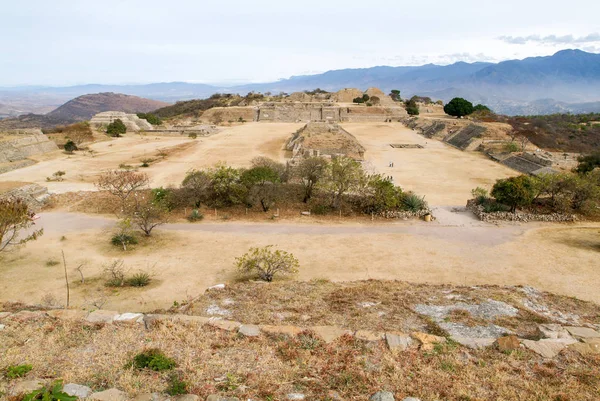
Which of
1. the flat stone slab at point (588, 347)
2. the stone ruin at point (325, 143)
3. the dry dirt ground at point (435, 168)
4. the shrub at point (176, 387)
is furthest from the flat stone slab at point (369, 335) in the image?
the stone ruin at point (325, 143)

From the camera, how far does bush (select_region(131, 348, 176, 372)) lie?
557cm

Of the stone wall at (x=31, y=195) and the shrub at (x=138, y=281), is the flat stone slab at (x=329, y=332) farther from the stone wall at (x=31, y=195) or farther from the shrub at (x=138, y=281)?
the stone wall at (x=31, y=195)

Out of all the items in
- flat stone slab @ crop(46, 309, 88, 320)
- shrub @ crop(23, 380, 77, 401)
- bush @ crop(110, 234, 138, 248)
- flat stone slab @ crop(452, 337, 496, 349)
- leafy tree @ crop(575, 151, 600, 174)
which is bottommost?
bush @ crop(110, 234, 138, 248)

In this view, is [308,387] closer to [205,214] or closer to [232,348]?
[232,348]

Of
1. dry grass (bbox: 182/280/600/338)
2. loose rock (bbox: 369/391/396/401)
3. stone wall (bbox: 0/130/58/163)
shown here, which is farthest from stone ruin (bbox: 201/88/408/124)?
loose rock (bbox: 369/391/396/401)

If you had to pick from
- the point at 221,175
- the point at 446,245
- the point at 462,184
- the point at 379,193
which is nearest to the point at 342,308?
the point at 446,245

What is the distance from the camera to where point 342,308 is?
8.22m

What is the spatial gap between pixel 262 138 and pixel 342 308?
33.6 m

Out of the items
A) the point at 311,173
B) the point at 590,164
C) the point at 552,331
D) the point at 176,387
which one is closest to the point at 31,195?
the point at 311,173

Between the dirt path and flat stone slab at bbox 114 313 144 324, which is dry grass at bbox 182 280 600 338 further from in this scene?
the dirt path

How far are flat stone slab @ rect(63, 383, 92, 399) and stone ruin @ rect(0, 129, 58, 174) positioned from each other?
27605 millimetres

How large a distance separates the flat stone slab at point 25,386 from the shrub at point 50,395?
31cm

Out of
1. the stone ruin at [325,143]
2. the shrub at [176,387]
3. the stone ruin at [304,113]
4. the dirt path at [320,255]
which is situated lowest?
the dirt path at [320,255]

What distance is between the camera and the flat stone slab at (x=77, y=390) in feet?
16.1
